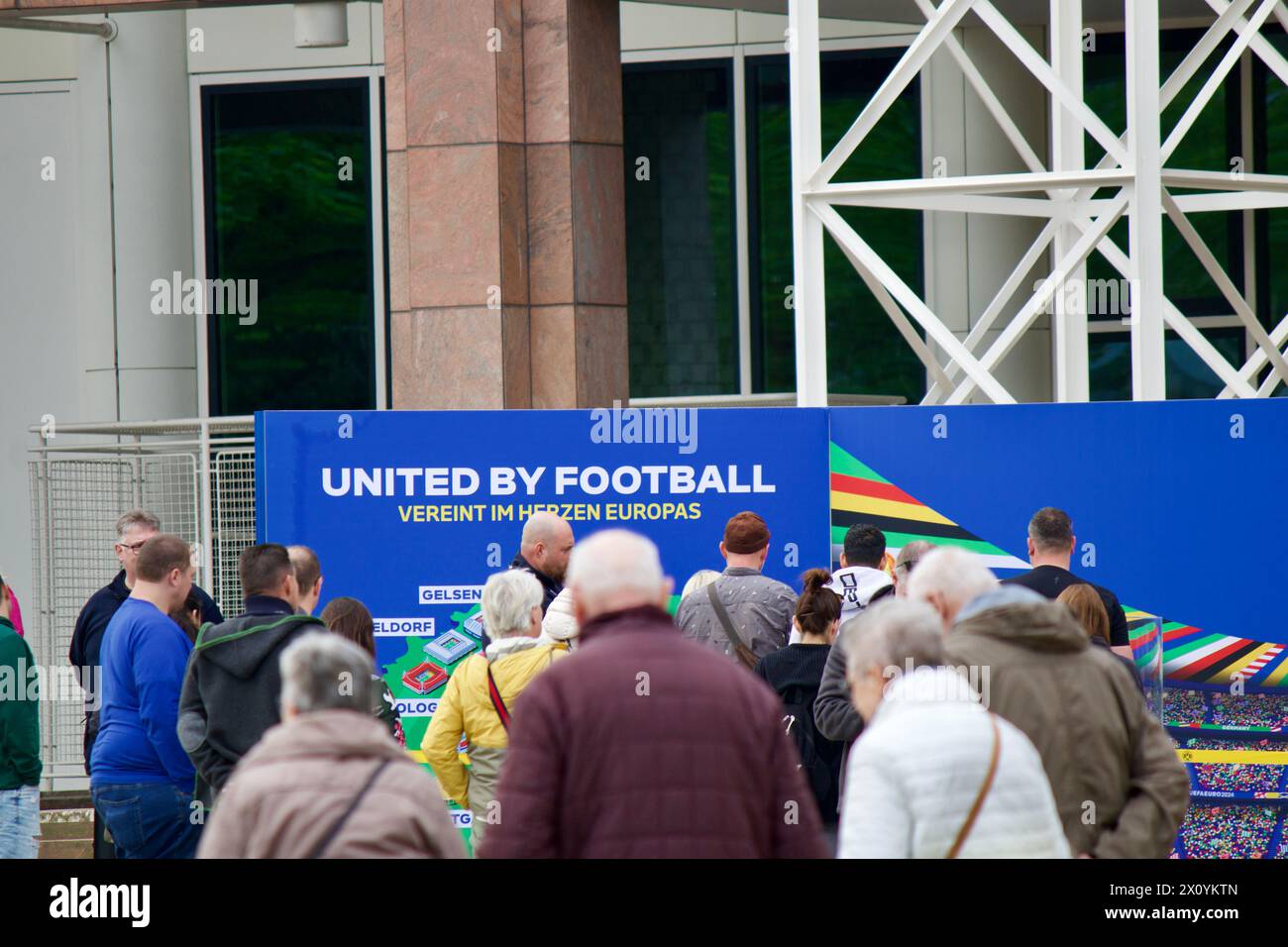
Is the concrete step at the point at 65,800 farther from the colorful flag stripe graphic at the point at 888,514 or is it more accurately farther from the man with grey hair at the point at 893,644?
the man with grey hair at the point at 893,644

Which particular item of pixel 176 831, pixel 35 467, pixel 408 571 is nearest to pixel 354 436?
pixel 408 571

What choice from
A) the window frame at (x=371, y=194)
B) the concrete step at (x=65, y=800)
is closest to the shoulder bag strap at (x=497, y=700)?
the concrete step at (x=65, y=800)

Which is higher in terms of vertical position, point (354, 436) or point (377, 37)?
point (377, 37)

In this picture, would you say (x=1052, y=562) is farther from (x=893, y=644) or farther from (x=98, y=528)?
(x=98, y=528)

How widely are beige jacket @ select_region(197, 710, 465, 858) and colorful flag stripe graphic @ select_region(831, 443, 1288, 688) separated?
546cm

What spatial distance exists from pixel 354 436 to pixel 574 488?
1185mm

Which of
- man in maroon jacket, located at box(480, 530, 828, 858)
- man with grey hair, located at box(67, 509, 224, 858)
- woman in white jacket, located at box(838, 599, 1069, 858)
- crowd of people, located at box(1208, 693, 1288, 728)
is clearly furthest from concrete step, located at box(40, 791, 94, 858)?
Answer: woman in white jacket, located at box(838, 599, 1069, 858)

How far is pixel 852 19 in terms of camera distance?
49.9 feet

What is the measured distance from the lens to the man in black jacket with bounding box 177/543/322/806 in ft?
22.0

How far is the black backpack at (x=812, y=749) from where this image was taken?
7531mm
